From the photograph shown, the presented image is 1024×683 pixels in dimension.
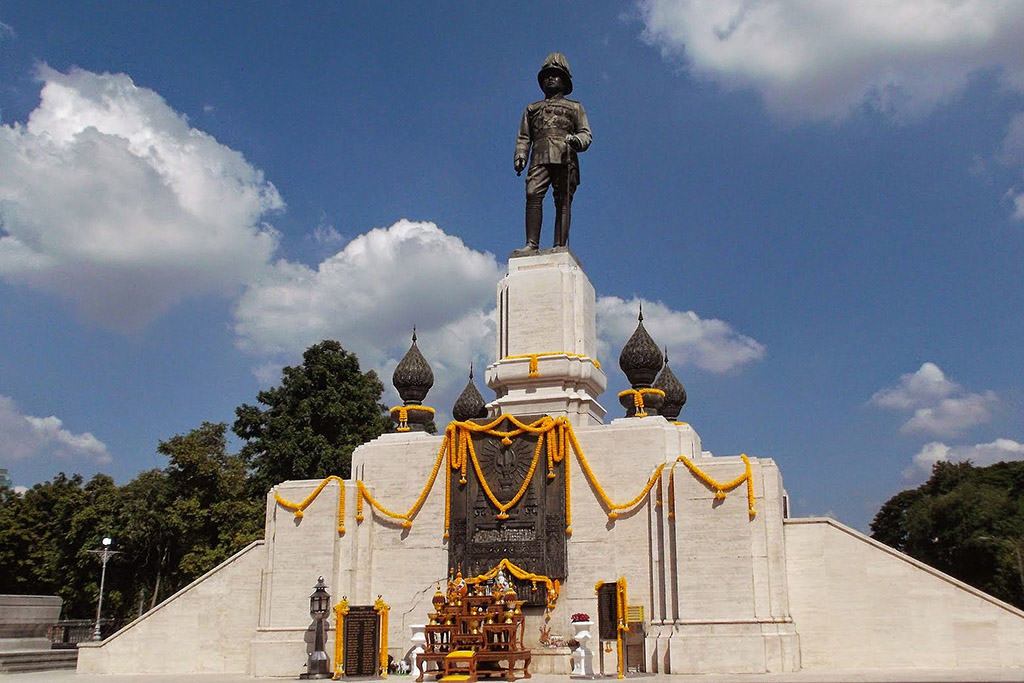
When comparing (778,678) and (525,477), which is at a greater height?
(525,477)

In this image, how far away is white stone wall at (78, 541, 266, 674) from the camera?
1947 centimetres

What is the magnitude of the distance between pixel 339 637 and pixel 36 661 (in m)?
9.08

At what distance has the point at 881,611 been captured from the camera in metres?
16.1

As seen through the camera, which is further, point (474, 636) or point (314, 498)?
point (314, 498)

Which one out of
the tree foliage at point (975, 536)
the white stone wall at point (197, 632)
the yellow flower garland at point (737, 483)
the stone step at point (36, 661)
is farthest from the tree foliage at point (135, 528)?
the tree foliage at point (975, 536)

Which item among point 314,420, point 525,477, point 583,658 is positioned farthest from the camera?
point 314,420

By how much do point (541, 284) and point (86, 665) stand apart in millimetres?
12162

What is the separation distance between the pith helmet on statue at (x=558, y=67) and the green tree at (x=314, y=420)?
652 inches

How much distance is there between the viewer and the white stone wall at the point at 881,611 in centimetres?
1539

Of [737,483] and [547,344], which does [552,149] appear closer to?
[547,344]

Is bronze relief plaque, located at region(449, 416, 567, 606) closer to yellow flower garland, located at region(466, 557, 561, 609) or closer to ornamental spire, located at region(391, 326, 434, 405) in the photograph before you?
yellow flower garland, located at region(466, 557, 561, 609)

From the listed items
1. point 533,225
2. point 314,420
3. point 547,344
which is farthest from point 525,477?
point 314,420

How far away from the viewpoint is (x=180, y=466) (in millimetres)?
33531

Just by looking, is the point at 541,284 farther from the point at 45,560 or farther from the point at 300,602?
the point at 45,560
